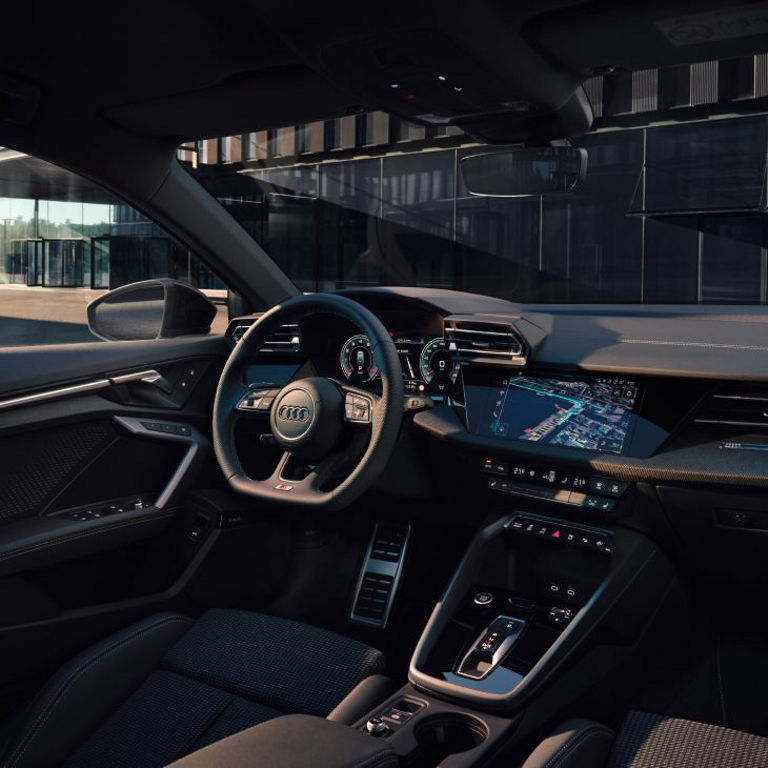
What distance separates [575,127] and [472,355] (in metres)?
0.75

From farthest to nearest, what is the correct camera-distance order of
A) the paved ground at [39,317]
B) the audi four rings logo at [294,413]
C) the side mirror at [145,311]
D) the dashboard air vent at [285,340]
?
the side mirror at [145,311], the dashboard air vent at [285,340], the paved ground at [39,317], the audi four rings logo at [294,413]

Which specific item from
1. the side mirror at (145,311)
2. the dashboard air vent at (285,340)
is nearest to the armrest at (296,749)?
the dashboard air vent at (285,340)

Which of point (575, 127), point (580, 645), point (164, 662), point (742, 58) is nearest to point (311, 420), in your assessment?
point (164, 662)

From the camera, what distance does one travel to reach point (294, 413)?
2490 millimetres

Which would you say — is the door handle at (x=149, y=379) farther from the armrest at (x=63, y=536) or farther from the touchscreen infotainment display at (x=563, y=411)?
the touchscreen infotainment display at (x=563, y=411)

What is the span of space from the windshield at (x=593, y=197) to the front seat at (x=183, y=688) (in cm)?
119

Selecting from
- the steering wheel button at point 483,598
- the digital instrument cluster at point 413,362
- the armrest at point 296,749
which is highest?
the digital instrument cluster at point 413,362

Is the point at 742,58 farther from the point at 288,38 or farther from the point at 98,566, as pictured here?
the point at 98,566

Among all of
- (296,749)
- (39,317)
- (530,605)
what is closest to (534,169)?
(530,605)

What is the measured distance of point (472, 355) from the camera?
286cm

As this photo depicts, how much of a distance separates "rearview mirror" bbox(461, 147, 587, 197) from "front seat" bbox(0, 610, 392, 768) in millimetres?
1432

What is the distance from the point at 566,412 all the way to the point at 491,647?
730 mm

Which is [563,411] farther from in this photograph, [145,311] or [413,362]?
[145,311]

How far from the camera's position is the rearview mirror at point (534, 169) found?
261 centimetres
